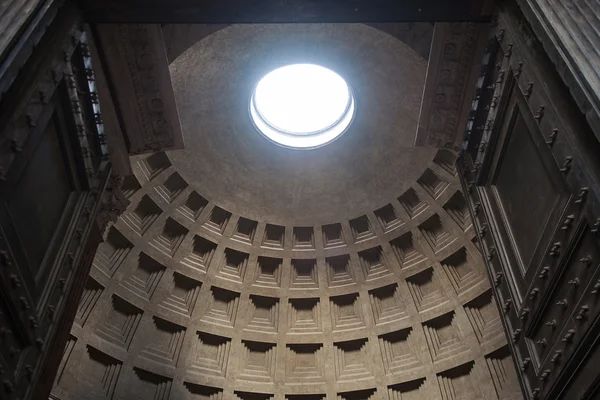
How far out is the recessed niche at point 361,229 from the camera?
18.0 metres

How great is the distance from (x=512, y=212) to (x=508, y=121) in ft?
4.15

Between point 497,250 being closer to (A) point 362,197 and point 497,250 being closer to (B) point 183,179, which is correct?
(A) point 362,197

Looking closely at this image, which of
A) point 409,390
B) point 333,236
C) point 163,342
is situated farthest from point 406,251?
point 163,342

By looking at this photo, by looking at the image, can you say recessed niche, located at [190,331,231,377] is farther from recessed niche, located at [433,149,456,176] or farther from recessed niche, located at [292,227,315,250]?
recessed niche, located at [433,149,456,176]

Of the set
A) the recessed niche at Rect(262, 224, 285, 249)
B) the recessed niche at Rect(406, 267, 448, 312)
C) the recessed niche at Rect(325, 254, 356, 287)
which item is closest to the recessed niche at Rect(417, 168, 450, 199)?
the recessed niche at Rect(406, 267, 448, 312)

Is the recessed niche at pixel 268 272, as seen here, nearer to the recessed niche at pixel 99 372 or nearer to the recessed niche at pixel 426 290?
the recessed niche at pixel 426 290

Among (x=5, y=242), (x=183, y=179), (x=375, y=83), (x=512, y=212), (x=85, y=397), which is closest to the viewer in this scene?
(x=5, y=242)

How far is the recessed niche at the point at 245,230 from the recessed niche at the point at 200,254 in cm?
81

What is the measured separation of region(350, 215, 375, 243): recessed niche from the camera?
18.0 m

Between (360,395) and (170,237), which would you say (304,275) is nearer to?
(360,395)

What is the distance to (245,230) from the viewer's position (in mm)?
18094

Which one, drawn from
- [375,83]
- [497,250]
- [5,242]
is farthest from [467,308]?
[5,242]

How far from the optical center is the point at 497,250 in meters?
8.48

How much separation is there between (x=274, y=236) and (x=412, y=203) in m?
4.28
